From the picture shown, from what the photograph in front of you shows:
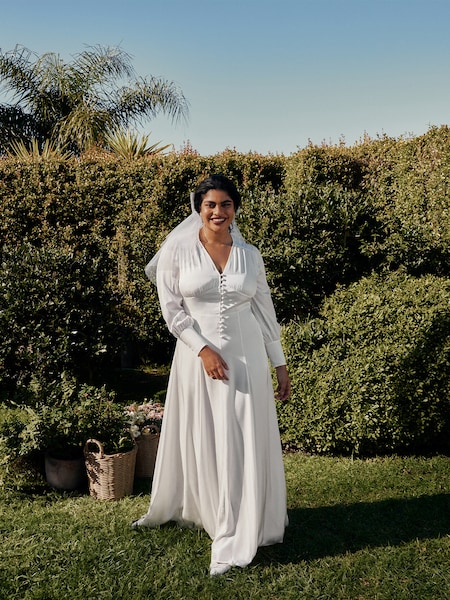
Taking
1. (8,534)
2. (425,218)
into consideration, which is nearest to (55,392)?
(8,534)

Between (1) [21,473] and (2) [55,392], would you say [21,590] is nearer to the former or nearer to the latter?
(1) [21,473]

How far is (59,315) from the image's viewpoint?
7.23 metres

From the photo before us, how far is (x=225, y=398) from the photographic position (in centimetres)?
358

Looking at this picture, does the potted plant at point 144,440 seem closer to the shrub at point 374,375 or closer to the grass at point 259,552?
the grass at point 259,552

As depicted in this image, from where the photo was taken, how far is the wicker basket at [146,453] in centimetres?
526

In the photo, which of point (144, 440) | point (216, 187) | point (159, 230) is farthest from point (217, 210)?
point (159, 230)

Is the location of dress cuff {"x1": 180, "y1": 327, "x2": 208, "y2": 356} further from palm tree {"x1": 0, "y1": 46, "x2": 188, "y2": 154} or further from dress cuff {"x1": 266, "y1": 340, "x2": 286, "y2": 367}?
palm tree {"x1": 0, "y1": 46, "x2": 188, "y2": 154}

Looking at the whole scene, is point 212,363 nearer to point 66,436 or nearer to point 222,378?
point 222,378

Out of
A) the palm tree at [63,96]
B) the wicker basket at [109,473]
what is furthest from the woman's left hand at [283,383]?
the palm tree at [63,96]

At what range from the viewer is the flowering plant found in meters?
5.26

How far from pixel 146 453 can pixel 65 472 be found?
668mm

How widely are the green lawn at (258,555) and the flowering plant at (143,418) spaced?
1.69 feet

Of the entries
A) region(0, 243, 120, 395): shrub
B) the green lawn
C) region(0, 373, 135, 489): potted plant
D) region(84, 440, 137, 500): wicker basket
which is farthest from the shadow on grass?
region(0, 243, 120, 395): shrub

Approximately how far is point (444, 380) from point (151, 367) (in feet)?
16.4
